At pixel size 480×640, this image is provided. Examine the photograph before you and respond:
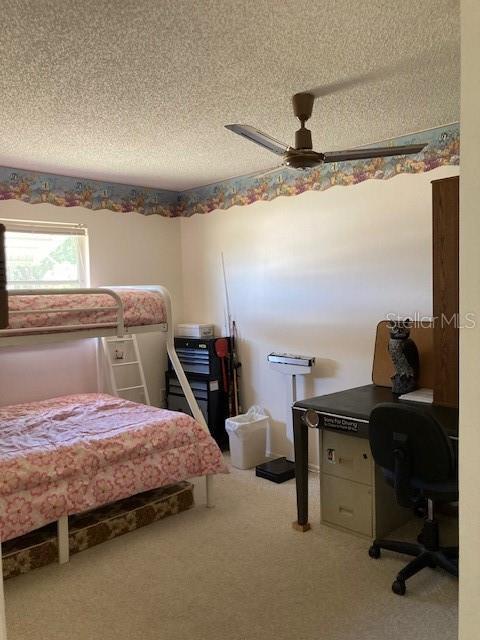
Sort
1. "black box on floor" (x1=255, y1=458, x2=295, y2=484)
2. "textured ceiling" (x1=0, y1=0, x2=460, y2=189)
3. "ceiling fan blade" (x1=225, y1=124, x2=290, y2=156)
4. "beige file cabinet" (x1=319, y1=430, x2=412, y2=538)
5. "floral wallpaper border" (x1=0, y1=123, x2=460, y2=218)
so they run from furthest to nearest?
1. "black box on floor" (x1=255, y1=458, x2=295, y2=484)
2. "floral wallpaper border" (x1=0, y1=123, x2=460, y2=218)
3. "beige file cabinet" (x1=319, y1=430, x2=412, y2=538)
4. "ceiling fan blade" (x1=225, y1=124, x2=290, y2=156)
5. "textured ceiling" (x1=0, y1=0, x2=460, y2=189)

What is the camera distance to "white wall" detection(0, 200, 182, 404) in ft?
13.6

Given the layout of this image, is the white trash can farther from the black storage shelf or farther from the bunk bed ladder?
the bunk bed ladder

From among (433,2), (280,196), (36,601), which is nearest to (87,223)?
(280,196)

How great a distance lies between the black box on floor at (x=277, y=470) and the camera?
3.97m

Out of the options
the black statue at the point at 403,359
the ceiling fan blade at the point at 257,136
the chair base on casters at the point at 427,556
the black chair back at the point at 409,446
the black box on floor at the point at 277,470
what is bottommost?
the black box on floor at the point at 277,470

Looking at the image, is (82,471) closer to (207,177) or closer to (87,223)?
(87,223)

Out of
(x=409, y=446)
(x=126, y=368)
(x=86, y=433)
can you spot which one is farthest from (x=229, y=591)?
(x=126, y=368)

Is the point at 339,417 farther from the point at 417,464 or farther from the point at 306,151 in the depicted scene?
the point at 306,151

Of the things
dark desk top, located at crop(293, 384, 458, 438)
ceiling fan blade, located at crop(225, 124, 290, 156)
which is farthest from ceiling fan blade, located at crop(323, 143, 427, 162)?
dark desk top, located at crop(293, 384, 458, 438)

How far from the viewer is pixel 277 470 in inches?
160

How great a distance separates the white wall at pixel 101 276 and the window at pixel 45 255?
0.25 ft

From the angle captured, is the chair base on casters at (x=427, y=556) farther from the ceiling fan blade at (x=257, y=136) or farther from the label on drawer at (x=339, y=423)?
the ceiling fan blade at (x=257, y=136)
